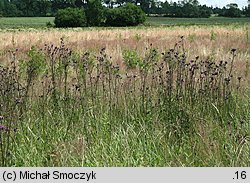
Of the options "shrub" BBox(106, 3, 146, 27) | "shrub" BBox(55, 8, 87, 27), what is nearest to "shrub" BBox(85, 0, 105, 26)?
"shrub" BBox(55, 8, 87, 27)

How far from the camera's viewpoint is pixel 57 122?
420cm

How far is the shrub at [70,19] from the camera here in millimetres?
63719

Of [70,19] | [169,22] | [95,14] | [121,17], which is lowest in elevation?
[169,22]

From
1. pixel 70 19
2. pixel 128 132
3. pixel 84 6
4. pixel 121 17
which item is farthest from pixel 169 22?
pixel 128 132

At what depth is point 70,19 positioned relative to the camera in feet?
209

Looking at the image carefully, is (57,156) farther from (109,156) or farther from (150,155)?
(150,155)

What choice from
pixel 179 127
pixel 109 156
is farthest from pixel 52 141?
pixel 179 127

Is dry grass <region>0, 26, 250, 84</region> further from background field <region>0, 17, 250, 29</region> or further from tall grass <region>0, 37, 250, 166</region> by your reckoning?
background field <region>0, 17, 250, 29</region>

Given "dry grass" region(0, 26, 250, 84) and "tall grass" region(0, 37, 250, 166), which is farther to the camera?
"dry grass" region(0, 26, 250, 84)

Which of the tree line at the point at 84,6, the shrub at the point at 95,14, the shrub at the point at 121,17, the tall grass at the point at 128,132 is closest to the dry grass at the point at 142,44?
the tall grass at the point at 128,132

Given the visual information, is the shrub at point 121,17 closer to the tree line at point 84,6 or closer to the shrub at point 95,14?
the shrub at point 95,14

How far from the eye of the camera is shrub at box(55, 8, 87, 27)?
6372 cm

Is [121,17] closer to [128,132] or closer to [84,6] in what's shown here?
[84,6]
